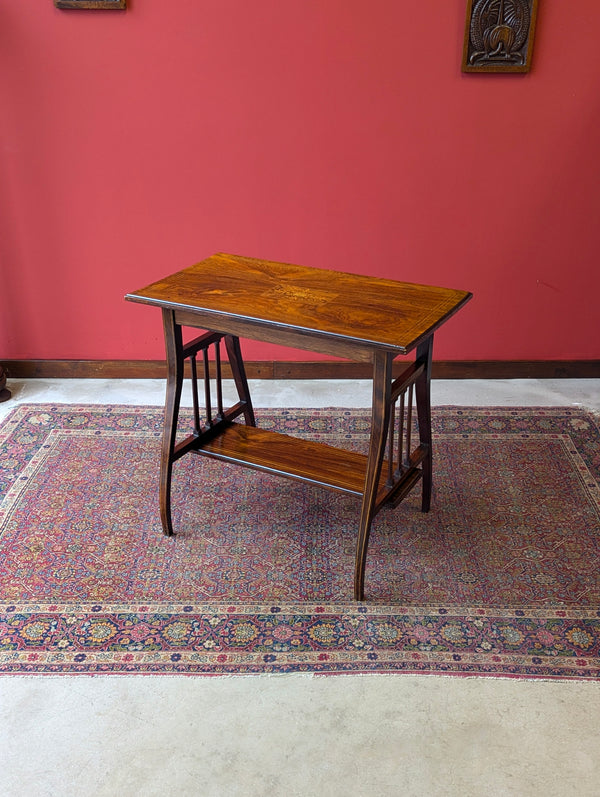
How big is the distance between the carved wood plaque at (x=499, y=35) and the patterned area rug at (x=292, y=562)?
1741 mm

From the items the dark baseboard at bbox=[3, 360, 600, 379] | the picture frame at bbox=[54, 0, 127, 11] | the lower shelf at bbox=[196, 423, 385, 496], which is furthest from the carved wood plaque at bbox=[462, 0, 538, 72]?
the lower shelf at bbox=[196, 423, 385, 496]

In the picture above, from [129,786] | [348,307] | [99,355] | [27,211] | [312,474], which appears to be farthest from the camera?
[99,355]

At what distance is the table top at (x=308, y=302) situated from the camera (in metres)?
2.46

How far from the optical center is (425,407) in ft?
9.61

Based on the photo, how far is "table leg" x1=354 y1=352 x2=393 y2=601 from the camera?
8.04 feet

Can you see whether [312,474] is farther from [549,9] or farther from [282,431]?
[549,9]

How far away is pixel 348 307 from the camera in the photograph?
2639 mm

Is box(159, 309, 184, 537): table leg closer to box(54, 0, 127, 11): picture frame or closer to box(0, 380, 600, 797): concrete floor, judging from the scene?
box(0, 380, 600, 797): concrete floor

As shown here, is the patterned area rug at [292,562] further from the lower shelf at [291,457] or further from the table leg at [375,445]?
the lower shelf at [291,457]

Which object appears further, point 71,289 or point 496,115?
point 71,289

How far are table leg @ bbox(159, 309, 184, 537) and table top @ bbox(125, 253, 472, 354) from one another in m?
0.14

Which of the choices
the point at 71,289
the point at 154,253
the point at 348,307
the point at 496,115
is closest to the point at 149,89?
the point at 154,253

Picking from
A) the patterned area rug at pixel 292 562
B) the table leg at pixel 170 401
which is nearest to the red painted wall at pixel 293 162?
the patterned area rug at pixel 292 562

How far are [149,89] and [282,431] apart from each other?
5.92 ft
